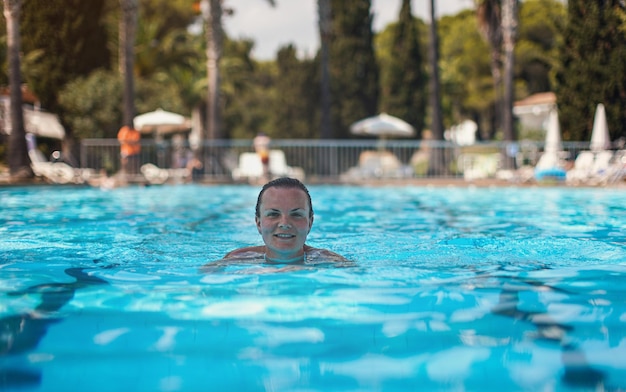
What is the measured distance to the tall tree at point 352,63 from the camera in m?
37.9

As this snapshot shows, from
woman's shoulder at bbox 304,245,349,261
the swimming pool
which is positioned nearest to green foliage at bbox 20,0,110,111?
the swimming pool

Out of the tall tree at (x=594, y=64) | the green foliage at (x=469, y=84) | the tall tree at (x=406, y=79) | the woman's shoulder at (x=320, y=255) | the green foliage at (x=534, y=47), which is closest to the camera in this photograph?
the woman's shoulder at (x=320, y=255)

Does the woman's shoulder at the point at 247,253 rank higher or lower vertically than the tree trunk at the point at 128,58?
lower

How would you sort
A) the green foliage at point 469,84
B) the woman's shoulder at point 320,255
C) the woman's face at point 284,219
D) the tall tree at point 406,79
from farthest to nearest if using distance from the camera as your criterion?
the green foliage at point 469,84 → the tall tree at point 406,79 → the woman's shoulder at point 320,255 → the woman's face at point 284,219

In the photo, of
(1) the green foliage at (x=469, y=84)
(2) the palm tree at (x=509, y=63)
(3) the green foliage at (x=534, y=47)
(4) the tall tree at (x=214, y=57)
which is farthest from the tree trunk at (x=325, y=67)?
(3) the green foliage at (x=534, y=47)

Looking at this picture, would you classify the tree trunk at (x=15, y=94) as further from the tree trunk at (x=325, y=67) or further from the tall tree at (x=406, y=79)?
the tall tree at (x=406, y=79)

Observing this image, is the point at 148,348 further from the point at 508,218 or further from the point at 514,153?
the point at 514,153

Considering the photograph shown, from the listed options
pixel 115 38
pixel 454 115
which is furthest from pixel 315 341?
pixel 454 115

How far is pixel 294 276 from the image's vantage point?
12.8 feet

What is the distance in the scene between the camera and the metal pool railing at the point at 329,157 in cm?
2245

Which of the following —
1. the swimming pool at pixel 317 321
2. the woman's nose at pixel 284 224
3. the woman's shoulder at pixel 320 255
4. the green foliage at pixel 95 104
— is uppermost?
the green foliage at pixel 95 104

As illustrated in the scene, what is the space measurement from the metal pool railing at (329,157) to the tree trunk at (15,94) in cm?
346

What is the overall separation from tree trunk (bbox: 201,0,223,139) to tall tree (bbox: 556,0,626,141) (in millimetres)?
11682

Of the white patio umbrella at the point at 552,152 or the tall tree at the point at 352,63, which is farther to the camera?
the tall tree at the point at 352,63
